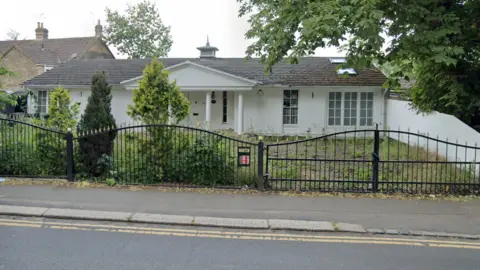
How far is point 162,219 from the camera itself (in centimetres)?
651

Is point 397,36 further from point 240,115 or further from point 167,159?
point 240,115

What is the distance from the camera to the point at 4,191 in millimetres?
8156

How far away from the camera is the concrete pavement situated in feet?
21.2

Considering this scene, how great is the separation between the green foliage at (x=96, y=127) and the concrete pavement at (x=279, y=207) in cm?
96

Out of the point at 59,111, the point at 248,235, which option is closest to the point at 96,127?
the point at 59,111

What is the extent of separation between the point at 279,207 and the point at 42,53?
3656 cm

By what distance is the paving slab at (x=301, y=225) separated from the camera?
6.18 metres

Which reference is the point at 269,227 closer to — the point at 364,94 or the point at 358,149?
the point at 358,149

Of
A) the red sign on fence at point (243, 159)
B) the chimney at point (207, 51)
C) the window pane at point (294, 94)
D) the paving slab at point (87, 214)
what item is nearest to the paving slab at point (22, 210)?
the paving slab at point (87, 214)

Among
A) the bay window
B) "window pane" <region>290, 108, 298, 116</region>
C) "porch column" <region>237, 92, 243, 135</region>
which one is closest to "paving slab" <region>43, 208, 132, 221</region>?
"porch column" <region>237, 92, 243, 135</region>

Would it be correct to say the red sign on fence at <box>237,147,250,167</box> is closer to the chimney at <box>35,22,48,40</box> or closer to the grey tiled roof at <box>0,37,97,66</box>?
the grey tiled roof at <box>0,37,97,66</box>

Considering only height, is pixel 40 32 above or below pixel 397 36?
above

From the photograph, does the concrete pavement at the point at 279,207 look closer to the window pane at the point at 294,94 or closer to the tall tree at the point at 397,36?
the tall tree at the point at 397,36

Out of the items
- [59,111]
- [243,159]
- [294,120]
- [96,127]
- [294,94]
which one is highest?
[294,94]
